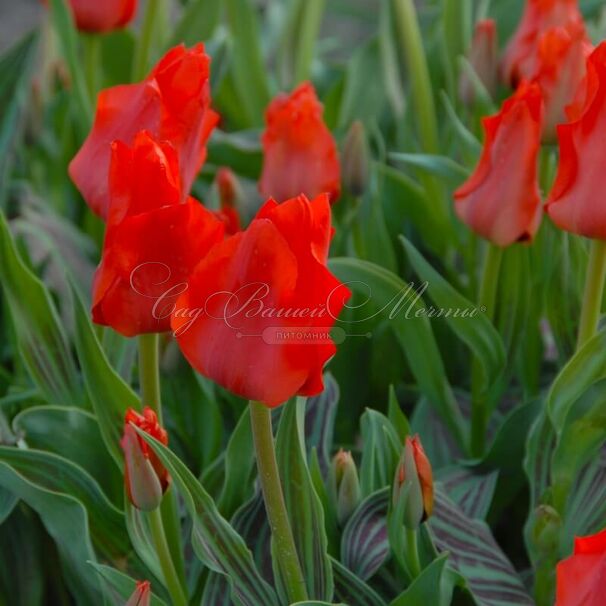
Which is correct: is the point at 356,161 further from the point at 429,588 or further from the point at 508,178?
the point at 429,588

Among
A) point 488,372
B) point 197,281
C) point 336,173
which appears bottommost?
point 488,372

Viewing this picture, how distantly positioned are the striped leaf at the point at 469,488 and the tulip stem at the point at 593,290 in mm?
167

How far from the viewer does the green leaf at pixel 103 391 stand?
76 centimetres

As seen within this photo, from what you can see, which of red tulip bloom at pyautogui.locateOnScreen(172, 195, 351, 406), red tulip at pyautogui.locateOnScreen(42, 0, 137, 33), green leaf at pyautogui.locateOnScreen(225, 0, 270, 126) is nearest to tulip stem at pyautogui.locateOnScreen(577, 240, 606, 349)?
red tulip bloom at pyautogui.locateOnScreen(172, 195, 351, 406)

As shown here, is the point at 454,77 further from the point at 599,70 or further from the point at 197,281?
the point at 197,281

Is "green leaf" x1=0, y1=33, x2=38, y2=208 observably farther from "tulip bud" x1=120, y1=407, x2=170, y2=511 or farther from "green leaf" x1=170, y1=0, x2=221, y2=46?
"tulip bud" x1=120, y1=407, x2=170, y2=511

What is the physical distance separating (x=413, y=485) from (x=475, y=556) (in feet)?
0.54

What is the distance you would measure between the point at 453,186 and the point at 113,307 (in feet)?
1.43

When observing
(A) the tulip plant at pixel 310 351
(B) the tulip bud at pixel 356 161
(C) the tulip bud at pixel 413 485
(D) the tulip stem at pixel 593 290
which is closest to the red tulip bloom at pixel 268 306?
(A) the tulip plant at pixel 310 351

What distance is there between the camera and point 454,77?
120 cm

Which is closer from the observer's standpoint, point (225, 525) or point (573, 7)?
point (225, 525)

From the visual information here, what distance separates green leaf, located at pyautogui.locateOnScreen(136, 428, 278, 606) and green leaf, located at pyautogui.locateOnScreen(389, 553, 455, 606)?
0.08 m

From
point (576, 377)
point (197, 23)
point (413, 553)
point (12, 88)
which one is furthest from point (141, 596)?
point (197, 23)

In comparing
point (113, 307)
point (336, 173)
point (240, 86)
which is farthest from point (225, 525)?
point (240, 86)
